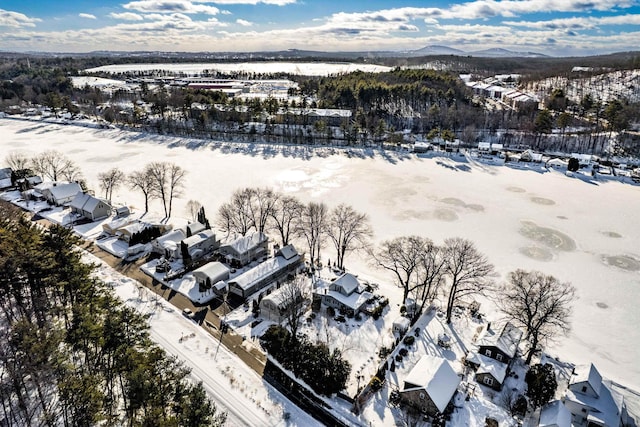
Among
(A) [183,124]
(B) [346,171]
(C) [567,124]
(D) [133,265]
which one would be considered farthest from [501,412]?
(A) [183,124]

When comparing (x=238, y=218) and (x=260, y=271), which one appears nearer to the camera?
(x=260, y=271)

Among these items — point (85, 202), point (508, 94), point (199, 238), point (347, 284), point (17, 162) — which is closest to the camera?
point (347, 284)

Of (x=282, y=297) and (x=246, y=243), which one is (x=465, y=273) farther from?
(x=246, y=243)

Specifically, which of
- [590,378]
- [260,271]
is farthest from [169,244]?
[590,378]

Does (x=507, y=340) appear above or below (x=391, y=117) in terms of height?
below

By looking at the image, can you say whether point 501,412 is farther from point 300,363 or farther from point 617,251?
point 617,251

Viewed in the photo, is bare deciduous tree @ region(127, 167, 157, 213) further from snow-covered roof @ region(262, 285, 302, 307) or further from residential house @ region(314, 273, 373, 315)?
residential house @ region(314, 273, 373, 315)

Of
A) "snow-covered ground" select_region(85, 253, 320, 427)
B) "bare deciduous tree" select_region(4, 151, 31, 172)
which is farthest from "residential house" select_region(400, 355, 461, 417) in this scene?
"bare deciduous tree" select_region(4, 151, 31, 172)
